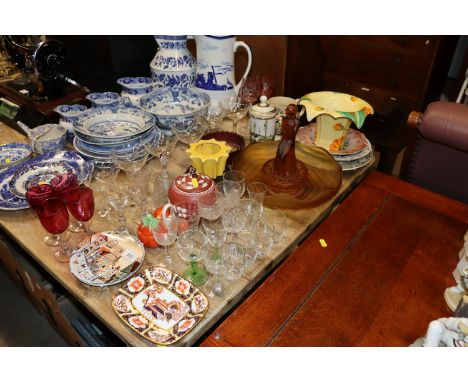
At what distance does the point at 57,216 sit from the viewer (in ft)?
3.71

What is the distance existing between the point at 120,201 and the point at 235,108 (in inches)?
28.9

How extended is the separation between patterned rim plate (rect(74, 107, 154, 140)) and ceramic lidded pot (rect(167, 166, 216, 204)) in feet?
1.19

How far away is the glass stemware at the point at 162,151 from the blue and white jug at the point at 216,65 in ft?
1.16

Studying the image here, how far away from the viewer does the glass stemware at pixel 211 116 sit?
163 centimetres

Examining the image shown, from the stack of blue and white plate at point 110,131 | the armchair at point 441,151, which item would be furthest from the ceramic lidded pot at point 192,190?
the armchair at point 441,151

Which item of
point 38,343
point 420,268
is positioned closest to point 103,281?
point 420,268

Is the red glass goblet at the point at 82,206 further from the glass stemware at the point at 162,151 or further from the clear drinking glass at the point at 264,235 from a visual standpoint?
the clear drinking glass at the point at 264,235

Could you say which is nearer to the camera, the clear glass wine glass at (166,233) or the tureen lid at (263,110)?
the clear glass wine glass at (166,233)

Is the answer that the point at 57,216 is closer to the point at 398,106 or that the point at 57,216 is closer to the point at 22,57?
the point at 22,57

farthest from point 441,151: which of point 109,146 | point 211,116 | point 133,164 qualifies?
point 109,146

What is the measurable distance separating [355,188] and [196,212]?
2.17 feet

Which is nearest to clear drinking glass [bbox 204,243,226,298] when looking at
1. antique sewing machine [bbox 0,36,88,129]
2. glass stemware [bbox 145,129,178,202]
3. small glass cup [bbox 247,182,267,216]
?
small glass cup [bbox 247,182,267,216]

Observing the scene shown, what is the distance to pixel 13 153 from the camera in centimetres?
159

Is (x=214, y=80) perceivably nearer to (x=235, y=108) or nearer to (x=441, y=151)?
(x=235, y=108)
